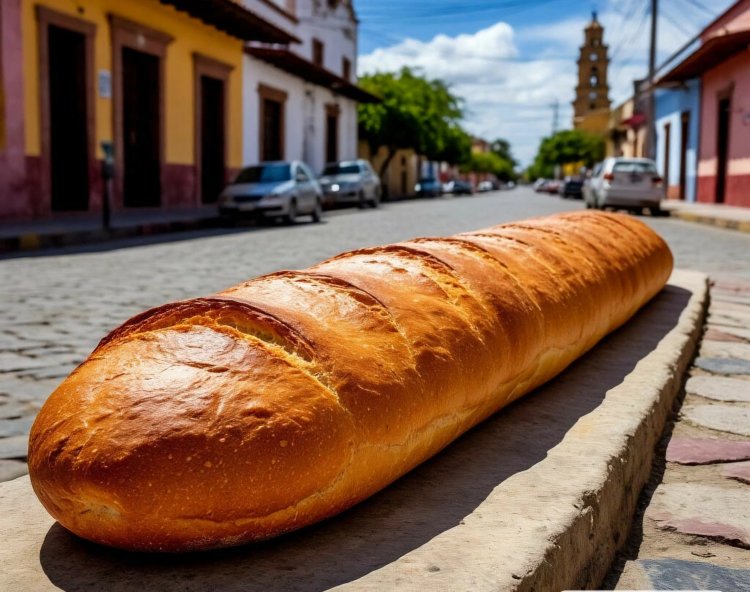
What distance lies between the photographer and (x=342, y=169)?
25031mm

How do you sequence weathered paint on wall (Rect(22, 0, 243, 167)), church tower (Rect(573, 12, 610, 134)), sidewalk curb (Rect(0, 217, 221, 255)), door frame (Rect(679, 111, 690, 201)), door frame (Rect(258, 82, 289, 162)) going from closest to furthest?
sidewalk curb (Rect(0, 217, 221, 255)) → weathered paint on wall (Rect(22, 0, 243, 167)) → door frame (Rect(258, 82, 289, 162)) → door frame (Rect(679, 111, 690, 201)) → church tower (Rect(573, 12, 610, 134))

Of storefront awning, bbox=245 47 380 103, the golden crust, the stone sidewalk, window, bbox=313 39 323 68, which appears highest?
window, bbox=313 39 323 68

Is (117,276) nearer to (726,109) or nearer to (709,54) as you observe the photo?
(709,54)

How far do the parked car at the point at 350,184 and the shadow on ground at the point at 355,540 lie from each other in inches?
867

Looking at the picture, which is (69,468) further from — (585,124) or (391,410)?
(585,124)

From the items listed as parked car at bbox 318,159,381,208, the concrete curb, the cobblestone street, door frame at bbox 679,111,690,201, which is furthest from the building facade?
the concrete curb

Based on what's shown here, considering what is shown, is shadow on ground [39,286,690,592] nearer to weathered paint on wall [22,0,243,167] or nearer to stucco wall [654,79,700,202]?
weathered paint on wall [22,0,243,167]

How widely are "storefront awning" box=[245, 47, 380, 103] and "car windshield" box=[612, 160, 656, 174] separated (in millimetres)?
8827

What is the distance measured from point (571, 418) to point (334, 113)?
95.7 feet

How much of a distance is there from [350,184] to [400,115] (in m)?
14.8

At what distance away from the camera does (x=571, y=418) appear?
6.76 ft

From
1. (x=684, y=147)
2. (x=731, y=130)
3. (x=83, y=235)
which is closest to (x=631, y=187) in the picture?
(x=731, y=130)

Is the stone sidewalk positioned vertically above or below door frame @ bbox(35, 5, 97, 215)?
below

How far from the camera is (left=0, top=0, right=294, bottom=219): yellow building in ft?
44.1
